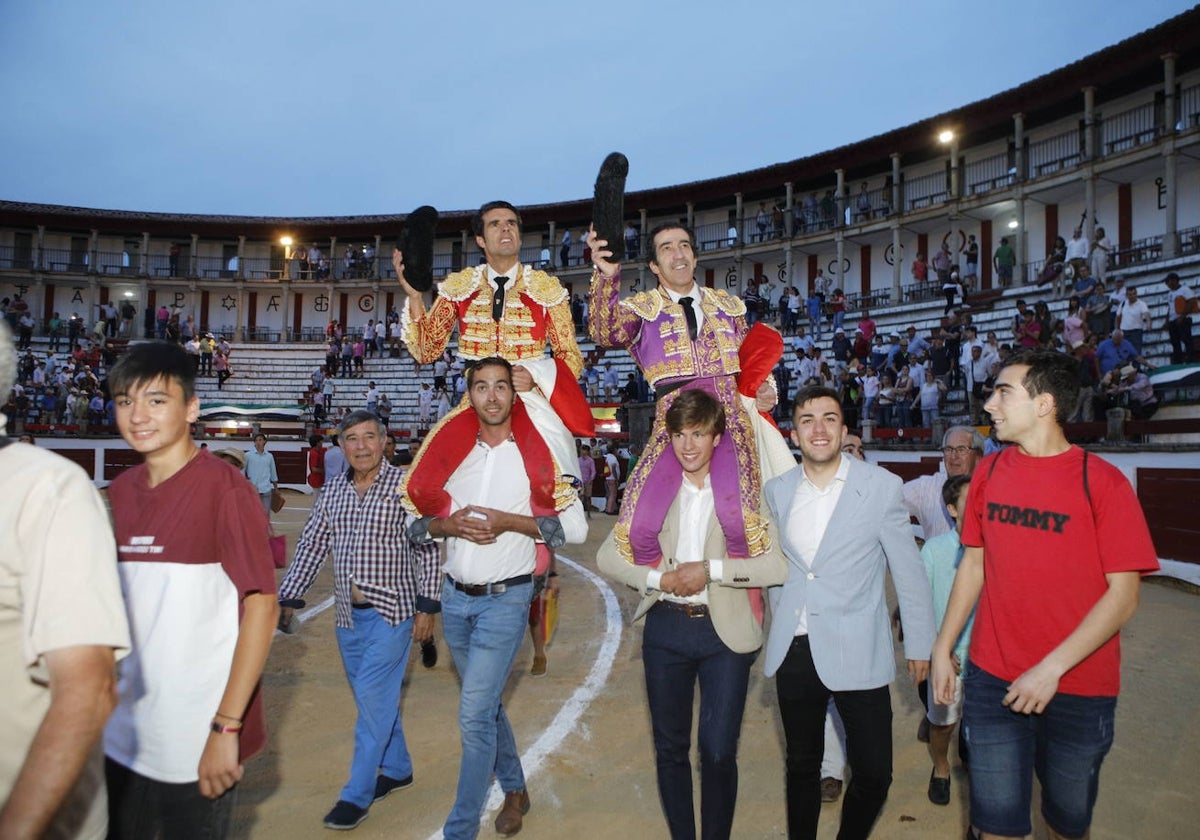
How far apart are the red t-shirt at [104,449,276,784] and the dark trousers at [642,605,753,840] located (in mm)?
1498

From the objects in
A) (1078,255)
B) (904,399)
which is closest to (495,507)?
(904,399)

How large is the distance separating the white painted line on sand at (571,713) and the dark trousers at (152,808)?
1607 mm

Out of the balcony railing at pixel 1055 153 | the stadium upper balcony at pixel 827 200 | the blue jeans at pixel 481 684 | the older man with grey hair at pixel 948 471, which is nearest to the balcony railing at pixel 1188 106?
the stadium upper balcony at pixel 827 200

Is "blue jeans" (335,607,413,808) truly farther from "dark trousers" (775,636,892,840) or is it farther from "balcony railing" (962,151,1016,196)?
"balcony railing" (962,151,1016,196)

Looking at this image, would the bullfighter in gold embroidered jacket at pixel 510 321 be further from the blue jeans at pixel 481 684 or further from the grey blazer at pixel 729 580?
the grey blazer at pixel 729 580

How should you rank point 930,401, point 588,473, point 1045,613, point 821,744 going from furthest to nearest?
1. point 588,473
2. point 930,401
3. point 821,744
4. point 1045,613

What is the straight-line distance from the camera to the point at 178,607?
2.22m

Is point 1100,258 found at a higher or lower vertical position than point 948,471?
higher

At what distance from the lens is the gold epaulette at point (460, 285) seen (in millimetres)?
4500

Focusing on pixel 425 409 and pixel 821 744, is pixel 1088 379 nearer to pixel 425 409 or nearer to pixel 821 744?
pixel 821 744

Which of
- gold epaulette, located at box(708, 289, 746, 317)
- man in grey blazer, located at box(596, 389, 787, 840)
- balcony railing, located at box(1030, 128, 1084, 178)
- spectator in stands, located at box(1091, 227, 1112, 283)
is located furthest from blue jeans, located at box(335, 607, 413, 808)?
balcony railing, located at box(1030, 128, 1084, 178)

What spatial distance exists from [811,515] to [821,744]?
2.84ft

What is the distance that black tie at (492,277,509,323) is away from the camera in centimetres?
→ 445

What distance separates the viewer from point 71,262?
42594 millimetres
